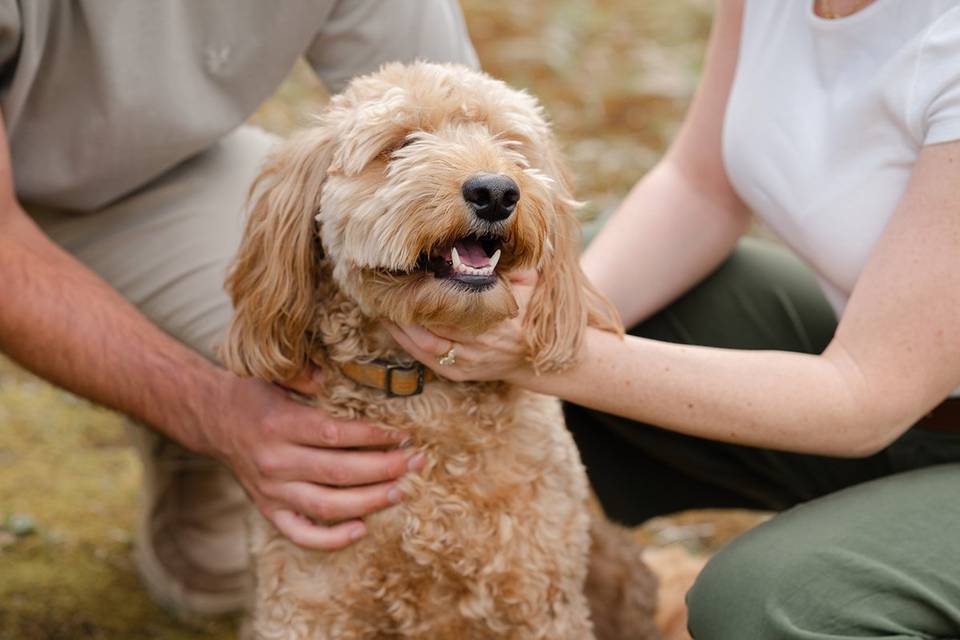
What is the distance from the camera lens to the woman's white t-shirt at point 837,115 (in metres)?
2.04

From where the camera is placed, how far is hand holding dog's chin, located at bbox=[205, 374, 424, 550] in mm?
2180

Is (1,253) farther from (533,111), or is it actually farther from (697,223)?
(697,223)

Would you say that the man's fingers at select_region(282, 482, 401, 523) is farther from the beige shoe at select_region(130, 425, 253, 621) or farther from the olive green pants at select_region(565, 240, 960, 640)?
the beige shoe at select_region(130, 425, 253, 621)

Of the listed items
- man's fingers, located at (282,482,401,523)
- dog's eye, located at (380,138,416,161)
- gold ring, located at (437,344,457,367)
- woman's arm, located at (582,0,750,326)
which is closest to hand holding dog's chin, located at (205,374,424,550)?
man's fingers, located at (282,482,401,523)

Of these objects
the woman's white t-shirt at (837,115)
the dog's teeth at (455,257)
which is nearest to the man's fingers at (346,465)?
the dog's teeth at (455,257)

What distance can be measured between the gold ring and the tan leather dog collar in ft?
0.39

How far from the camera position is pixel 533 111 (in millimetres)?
2158

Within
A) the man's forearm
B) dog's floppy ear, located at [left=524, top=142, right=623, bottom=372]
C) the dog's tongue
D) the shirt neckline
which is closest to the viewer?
the dog's tongue

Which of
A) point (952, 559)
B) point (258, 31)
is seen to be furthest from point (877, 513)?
point (258, 31)

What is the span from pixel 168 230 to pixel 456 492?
1.12 m

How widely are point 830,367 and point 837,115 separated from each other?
A: 1.59ft

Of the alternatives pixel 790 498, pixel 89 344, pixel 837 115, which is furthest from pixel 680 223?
pixel 89 344

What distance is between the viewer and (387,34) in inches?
110

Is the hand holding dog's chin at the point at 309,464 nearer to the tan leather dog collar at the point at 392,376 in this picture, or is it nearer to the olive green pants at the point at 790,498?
the tan leather dog collar at the point at 392,376
